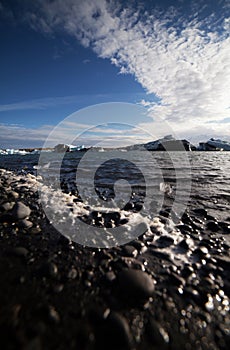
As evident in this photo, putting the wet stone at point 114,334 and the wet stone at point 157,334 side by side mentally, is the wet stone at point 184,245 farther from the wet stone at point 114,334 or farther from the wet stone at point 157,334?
the wet stone at point 114,334

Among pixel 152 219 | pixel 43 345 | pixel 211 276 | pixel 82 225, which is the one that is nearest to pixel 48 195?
pixel 82 225

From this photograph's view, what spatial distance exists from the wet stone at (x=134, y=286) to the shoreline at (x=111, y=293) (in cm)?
1

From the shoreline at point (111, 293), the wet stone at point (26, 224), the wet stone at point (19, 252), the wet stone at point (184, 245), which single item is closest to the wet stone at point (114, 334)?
the shoreline at point (111, 293)

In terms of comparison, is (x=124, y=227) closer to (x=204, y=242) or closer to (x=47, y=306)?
(x=204, y=242)

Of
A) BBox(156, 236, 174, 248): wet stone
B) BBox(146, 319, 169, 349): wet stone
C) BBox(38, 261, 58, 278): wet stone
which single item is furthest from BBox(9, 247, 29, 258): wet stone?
BBox(156, 236, 174, 248): wet stone

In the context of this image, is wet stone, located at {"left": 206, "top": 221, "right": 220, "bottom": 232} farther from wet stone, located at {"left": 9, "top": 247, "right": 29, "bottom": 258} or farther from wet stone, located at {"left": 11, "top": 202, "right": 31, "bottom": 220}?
wet stone, located at {"left": 11, "top": 202, "right": 31, "bottom": 220}

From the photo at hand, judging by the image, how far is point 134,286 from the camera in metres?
2.16

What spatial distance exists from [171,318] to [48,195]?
5.20 metres

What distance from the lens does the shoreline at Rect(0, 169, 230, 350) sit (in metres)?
1.65

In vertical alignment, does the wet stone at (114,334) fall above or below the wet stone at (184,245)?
above

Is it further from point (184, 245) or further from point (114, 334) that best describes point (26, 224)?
point (184, 245)

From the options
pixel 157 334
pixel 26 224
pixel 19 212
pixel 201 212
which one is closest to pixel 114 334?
pixel 157 334

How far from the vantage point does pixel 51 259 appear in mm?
2641

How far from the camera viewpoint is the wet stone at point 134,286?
6.87 feet
